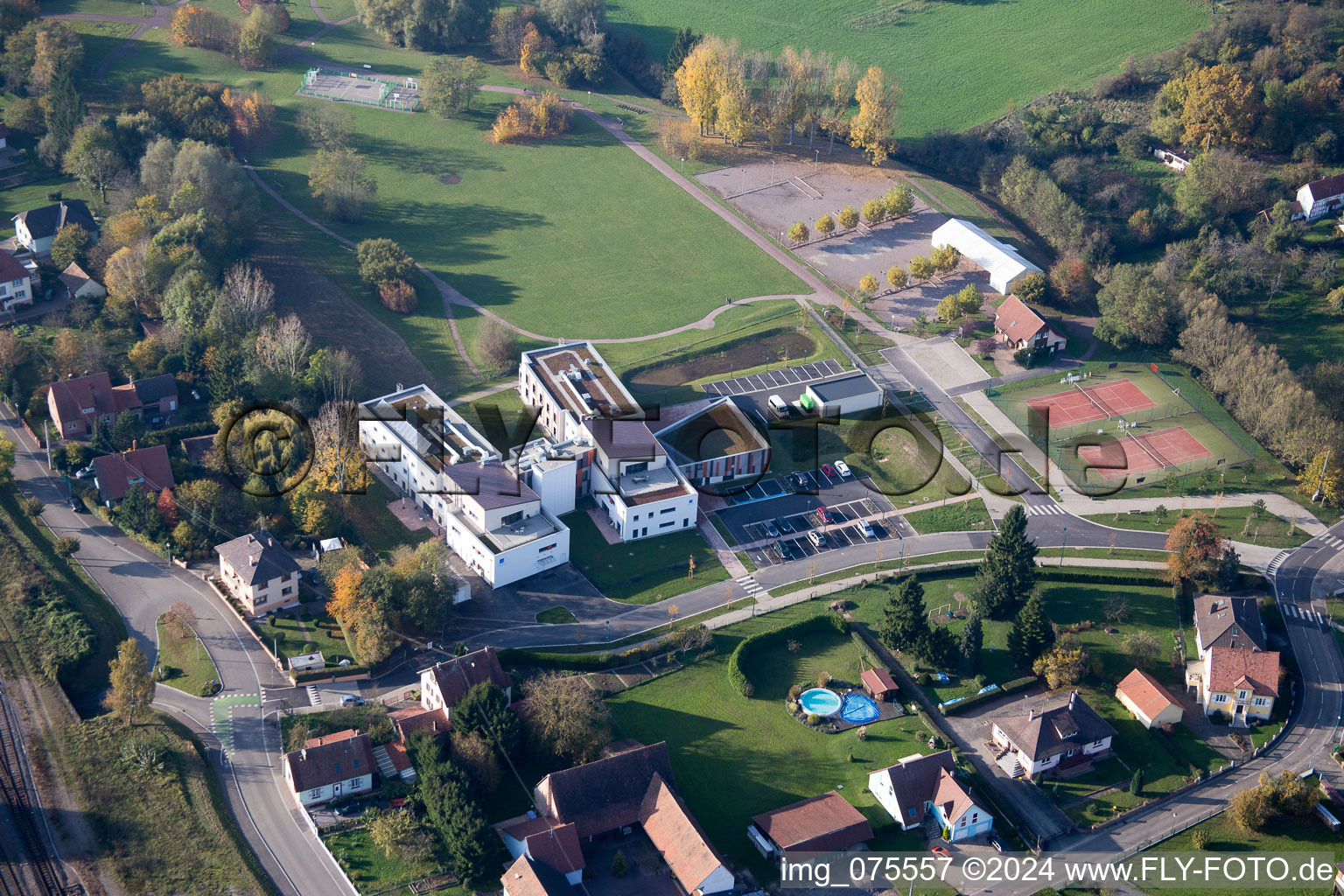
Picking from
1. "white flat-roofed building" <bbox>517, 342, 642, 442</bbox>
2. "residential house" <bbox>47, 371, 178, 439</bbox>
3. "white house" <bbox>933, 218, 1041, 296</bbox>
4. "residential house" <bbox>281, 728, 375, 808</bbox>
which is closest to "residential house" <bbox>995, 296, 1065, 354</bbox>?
"white house" <bbox>933, 218, 1041, 296</bbox>

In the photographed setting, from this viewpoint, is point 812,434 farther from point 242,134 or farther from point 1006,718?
point 242,134

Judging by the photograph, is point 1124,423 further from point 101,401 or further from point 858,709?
point 101,401

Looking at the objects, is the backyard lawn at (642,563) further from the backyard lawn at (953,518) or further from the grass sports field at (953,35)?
the grass sports field at (953,35)

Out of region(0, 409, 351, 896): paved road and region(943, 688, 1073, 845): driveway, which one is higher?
region(943, 688, 1073, 845): driveway

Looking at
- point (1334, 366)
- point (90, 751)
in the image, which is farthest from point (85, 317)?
point (1334, 366)

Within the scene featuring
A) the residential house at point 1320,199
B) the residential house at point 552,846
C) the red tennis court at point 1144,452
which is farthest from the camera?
the residential house at point 1320,199

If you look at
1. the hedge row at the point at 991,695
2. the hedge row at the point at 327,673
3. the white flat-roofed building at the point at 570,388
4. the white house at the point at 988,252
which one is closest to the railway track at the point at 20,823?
the hedge row at the point at 327,673

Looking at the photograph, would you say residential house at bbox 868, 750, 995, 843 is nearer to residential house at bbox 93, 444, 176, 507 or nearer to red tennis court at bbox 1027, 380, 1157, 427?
Result: red tennis court at bbox 1027, 380, 1157, 427
